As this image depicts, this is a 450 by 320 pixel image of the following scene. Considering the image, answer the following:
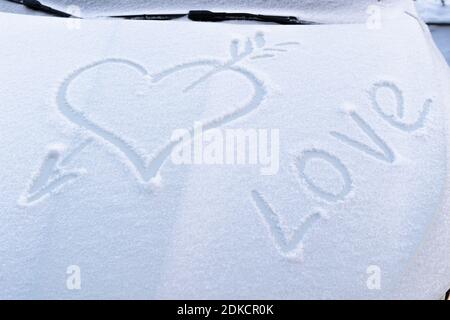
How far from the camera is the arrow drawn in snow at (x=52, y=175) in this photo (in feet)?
4.45

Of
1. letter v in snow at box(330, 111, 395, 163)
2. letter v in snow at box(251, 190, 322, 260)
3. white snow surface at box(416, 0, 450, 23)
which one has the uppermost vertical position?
white snow surface at box(416, 0, 450, 23)

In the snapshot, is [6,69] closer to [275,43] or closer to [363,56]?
[275,43]

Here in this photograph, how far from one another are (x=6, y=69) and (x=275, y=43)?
0.74 metres

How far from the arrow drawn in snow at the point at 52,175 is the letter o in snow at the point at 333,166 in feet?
1.62

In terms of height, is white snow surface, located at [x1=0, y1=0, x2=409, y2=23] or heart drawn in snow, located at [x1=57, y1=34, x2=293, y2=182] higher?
white snow surface, located at [x1=0, y1=0, x2=409, y2=23]

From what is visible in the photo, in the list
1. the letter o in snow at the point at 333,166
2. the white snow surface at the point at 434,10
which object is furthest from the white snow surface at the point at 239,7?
the white snow surface at the point at 434,10

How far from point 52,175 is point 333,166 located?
632 mm

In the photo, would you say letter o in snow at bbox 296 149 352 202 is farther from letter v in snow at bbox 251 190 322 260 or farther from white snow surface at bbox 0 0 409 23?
white snow surface at bbox 0 0 409 23


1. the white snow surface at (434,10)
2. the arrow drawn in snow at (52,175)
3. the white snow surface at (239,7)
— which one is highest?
the white snow surface at (239,7)

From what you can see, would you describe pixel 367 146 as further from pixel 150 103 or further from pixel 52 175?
pixel 52 175

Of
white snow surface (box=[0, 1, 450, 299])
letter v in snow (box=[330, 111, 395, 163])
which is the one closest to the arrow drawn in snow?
white snow surface (box=[0, 1, 450, 299])

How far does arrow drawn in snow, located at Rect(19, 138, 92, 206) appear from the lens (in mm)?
1356

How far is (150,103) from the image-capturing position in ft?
5.08

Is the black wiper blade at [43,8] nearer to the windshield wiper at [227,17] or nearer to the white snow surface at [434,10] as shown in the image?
the windshield wiper at [227,17]
